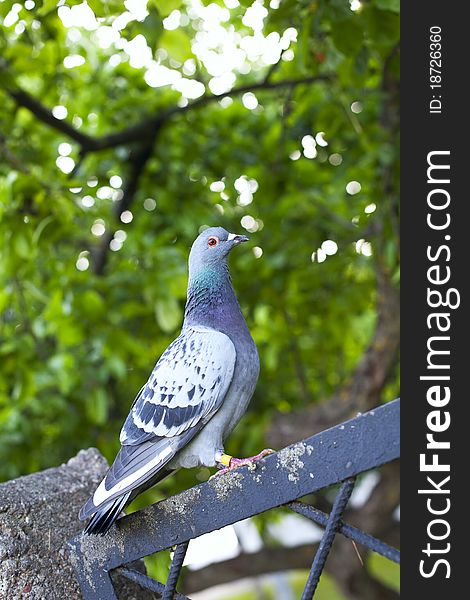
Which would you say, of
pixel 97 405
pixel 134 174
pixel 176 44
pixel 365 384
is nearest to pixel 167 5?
pixel 176 44

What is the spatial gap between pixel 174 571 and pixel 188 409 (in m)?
0.22

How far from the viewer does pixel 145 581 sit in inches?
44.5

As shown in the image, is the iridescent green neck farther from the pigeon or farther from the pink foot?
the pink foot

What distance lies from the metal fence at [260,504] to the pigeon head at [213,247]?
1.19ft

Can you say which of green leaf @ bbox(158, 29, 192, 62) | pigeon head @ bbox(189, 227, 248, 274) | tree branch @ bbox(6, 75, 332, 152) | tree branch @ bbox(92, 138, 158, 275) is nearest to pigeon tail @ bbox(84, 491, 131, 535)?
pigeon head @ bbox(189, 227, 248, 274)

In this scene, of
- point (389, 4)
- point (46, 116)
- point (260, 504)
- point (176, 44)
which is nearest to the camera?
point (260, 504)

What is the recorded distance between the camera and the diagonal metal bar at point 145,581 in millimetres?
1111

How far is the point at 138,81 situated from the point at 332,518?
8.36 feet

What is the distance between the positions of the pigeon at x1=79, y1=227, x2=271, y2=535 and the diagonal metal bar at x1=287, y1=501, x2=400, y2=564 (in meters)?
0.13

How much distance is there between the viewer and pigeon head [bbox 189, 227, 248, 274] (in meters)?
1.25

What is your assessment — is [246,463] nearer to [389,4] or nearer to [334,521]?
[334,521]

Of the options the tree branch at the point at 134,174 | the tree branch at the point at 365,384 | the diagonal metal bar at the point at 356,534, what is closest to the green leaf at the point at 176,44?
the diagonal metal bar at the point at 356,534

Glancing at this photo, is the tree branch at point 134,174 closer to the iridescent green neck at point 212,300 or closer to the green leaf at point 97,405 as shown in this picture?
the green leaf at point 97,405

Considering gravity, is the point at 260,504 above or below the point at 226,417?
below
